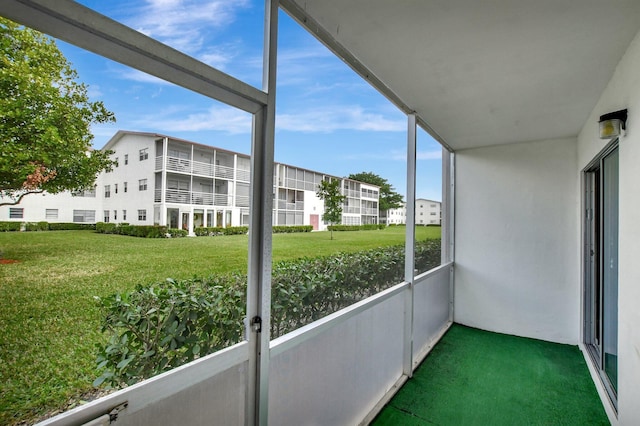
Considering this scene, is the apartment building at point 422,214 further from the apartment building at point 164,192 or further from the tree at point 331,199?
the apartment building at point 164,192

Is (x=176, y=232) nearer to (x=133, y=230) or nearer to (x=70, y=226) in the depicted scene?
(x=133, y=230)

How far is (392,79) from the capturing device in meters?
2.37

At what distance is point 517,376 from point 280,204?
2.93 metres

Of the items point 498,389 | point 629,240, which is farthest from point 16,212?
point 498,389

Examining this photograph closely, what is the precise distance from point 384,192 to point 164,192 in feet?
6.69

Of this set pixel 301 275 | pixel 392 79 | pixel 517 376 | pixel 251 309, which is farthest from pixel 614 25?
pixel 517 376

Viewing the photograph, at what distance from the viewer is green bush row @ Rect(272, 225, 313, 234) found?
1558 millimetres

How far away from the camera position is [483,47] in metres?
1.89

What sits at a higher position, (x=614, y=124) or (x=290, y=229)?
(x=614, y=124)

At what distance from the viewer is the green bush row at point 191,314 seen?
101 cm

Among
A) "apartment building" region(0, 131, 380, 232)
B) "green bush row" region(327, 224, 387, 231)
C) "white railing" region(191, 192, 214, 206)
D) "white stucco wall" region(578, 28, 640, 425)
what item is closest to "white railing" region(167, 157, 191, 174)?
"apartment building" region(0, 131, 380, 232)

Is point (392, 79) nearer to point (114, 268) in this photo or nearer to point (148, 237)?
point (148, 237)

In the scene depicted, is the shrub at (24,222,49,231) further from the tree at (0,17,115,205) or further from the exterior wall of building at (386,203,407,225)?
the exterior wall of building at (386,203,407,225)

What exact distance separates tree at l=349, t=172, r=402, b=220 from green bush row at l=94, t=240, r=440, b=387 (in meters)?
0.75
